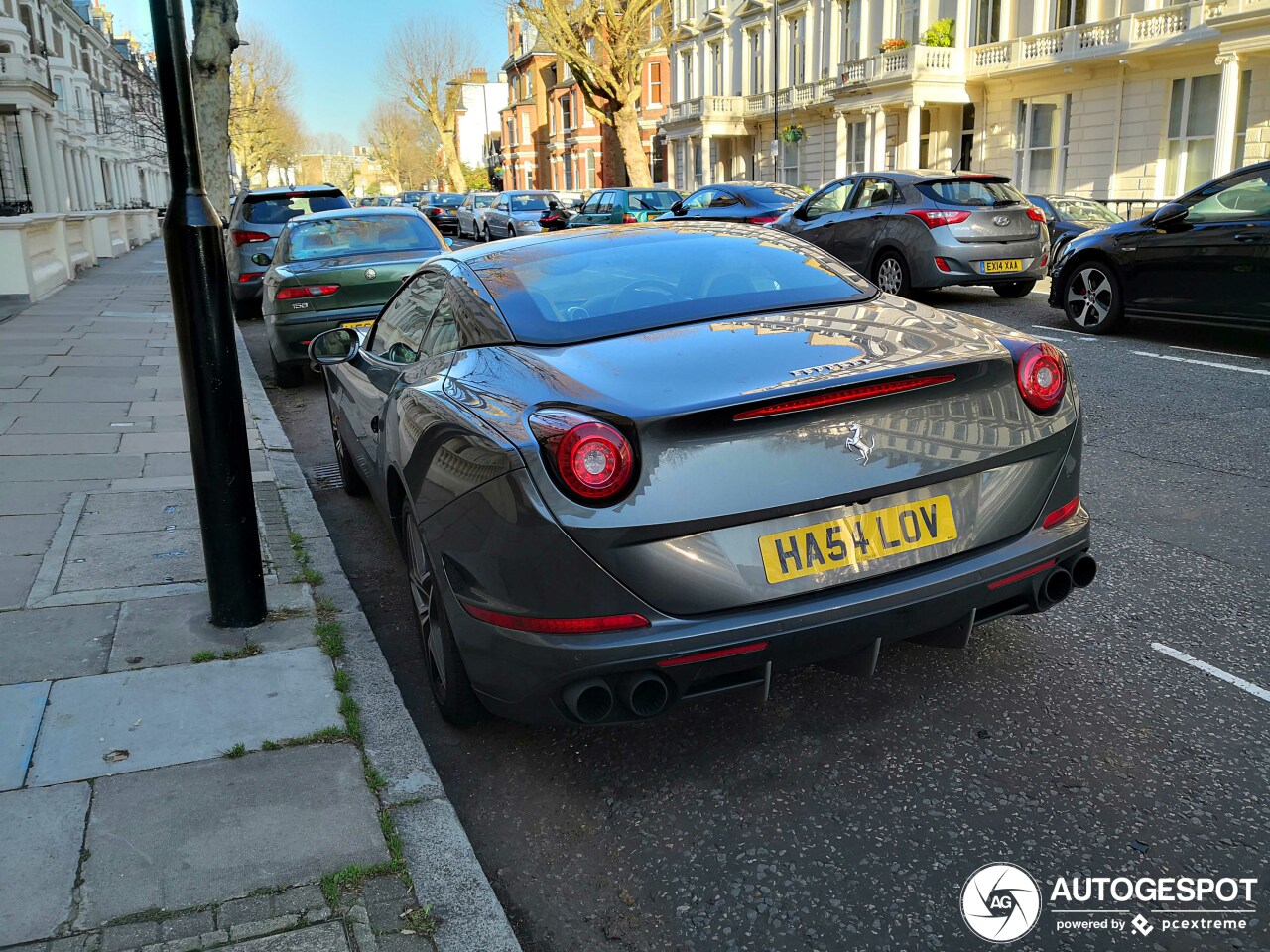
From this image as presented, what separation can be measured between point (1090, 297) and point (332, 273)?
7.17 m

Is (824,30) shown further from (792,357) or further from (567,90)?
(792,357)

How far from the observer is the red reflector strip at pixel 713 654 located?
8.67ft

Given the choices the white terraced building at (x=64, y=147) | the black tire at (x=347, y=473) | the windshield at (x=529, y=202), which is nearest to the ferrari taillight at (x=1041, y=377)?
the black tire at (x=347, y=473)

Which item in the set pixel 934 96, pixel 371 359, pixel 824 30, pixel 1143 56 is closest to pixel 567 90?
pixel 824 30

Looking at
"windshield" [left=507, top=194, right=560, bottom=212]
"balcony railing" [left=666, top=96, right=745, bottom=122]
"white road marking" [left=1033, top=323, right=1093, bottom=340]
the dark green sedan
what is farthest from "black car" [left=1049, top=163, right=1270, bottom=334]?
"balcony railing" [left=666, top=96, right=745, bottom=122]

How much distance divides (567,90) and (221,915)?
77574 mm

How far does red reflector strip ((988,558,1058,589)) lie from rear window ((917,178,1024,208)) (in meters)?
10.5

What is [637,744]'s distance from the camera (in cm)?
331

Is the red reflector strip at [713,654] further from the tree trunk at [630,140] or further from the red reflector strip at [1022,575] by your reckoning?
the tree trunk at [630,140]

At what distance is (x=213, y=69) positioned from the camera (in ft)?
71.1

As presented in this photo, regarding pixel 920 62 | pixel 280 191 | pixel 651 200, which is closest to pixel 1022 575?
pixel 280 191

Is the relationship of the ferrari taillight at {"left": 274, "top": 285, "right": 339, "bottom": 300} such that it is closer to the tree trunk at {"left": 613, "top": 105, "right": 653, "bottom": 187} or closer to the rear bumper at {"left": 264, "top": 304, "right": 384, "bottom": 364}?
the rear bumper at {"left": 264, "top": 304, "right": 384, "bottom": 364}

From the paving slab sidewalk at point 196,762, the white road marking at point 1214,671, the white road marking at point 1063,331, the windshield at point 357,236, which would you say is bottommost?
the white road marking at point 1214,671

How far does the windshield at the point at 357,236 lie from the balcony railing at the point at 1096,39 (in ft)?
66.5
